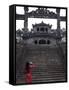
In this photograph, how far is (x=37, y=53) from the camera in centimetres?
546

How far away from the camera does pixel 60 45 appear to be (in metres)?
5.59

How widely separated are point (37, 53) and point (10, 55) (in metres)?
0.43

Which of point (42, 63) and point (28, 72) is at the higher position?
point (42, 63)

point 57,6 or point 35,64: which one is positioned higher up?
point 57,6

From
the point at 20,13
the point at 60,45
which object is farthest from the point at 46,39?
the point at 20,13

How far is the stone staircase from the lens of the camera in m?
5.32

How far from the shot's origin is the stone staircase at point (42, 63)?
5324mm

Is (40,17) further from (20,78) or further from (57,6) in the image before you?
(20,78)

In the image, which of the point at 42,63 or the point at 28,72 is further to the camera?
the point at 42,63

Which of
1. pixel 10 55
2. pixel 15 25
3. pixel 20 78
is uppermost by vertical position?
pixel 15 25

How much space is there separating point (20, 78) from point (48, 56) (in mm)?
607

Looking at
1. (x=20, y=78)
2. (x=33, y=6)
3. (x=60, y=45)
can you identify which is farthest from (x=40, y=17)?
(x=20, y=78)

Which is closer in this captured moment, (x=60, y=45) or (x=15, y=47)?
(x=15, y=47)

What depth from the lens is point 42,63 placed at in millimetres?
5488
